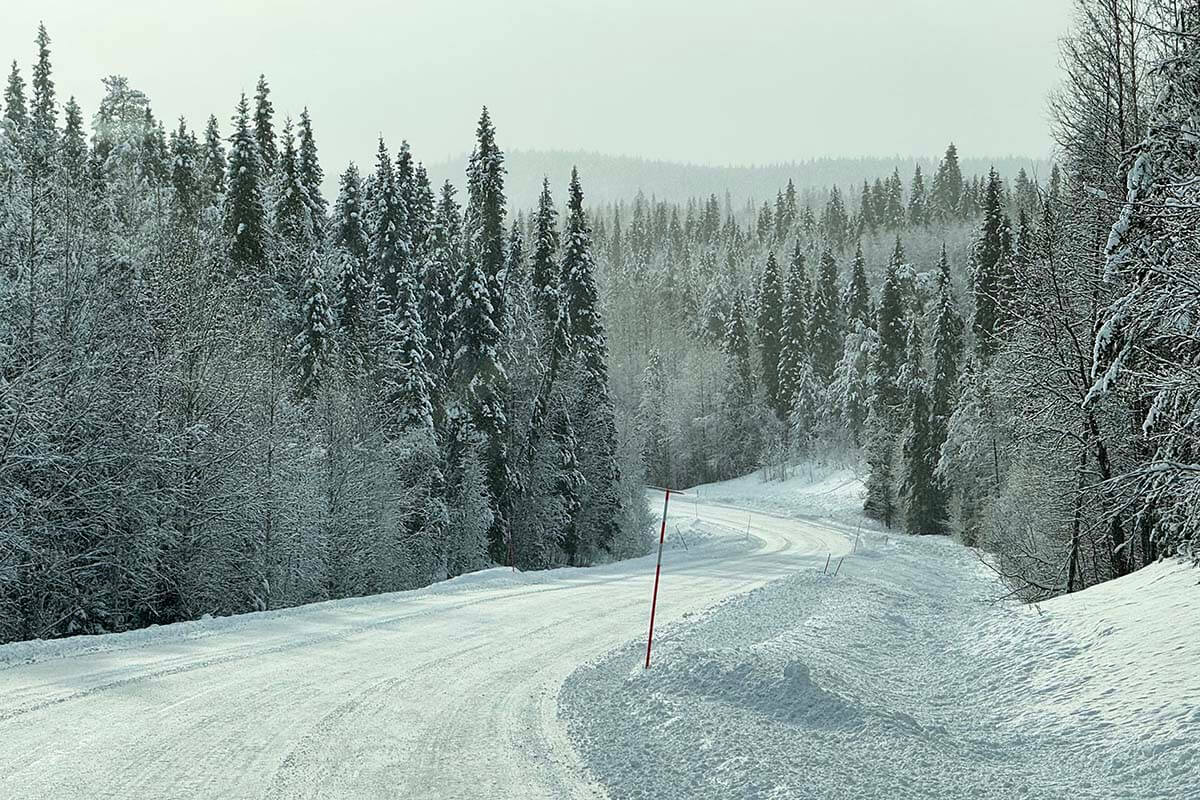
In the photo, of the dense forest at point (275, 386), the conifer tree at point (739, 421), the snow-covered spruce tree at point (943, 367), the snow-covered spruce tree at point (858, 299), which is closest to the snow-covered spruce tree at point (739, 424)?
the conifer tree at point (739, 421)

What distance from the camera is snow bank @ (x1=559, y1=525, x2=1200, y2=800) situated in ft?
20.1

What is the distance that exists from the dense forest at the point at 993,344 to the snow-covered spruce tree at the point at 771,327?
28cm

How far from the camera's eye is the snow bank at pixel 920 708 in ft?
20.1

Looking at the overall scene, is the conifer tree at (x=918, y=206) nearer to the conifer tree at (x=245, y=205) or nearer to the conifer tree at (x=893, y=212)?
the conifer tree at (x=893, y=212)

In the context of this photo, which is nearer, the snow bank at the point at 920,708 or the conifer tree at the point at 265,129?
the snow bank at the point at 920,708

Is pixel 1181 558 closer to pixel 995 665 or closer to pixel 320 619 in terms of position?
pixel 995 665

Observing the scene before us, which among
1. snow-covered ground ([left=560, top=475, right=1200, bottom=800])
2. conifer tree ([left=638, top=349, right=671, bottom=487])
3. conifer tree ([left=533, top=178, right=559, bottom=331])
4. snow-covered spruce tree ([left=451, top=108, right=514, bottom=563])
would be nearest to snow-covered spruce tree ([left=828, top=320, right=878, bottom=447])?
conifer tree ([left=638, top=349, right=671, bottom=487])

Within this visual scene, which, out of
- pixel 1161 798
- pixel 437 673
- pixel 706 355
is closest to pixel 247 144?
pixel 437 673

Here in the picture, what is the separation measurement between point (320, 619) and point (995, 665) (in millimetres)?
9352

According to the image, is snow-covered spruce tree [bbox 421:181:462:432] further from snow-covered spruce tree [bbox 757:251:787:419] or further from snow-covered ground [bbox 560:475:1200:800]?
snow-covered spruce tree [bbox 757:251:787:419]

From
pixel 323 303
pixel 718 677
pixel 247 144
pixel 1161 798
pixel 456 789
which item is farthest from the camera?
pixel 247 144

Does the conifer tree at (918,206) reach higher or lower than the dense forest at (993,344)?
higher

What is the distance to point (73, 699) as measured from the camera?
7.90 m

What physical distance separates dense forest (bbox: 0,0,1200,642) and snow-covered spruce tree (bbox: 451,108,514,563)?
127mm
